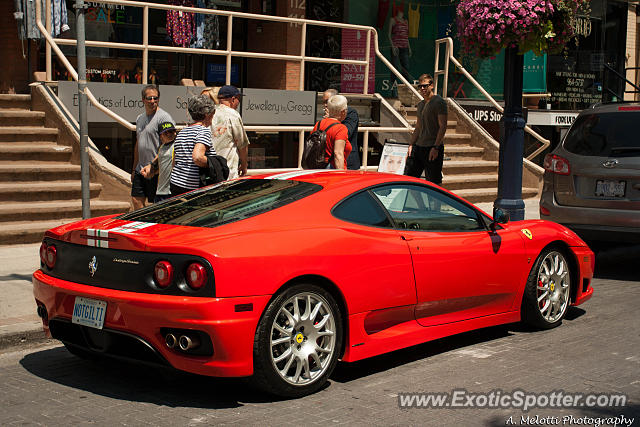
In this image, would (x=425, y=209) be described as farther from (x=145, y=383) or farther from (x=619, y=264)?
(x=619, y=264)

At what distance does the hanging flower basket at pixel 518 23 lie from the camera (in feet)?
31.3

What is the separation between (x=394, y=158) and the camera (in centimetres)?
1176

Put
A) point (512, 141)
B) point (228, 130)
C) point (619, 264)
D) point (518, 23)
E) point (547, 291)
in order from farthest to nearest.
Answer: point (619, 264) → point (512, 141) → point (518, 23) → point (228, 130) → point (547, 291)

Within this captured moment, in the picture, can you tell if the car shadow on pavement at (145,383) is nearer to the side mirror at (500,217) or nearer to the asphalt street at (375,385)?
the asphalt street at (375,385)

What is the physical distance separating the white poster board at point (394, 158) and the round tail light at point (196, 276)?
277 inches

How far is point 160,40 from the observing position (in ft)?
52.9

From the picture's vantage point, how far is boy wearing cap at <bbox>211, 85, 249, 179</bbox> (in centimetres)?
860

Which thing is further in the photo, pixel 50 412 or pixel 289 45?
pixel 289 45

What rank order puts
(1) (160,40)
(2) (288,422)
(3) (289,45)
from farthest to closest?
(3) (289,45) → (1) (160,40) → (2) (288,422)

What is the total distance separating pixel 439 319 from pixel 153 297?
7.16 feet

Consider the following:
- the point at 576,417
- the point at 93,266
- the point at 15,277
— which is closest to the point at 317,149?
the point at 15,277

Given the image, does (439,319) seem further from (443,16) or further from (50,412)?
(443,16)

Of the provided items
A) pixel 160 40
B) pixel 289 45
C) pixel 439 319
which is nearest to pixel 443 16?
pixel 289 45

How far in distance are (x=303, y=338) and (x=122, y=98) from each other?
26.6 feet
